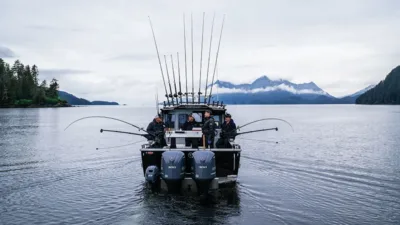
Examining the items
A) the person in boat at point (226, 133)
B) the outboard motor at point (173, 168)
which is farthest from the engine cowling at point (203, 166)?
the person in boat at point (226, 133)

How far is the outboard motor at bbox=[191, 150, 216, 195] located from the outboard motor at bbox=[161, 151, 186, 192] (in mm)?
563

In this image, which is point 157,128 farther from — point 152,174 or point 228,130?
point 228,130

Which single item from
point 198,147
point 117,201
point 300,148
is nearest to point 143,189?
point 117,201

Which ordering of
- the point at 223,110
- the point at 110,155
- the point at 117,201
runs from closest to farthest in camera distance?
the point at 117,201
the point at 223,110
the point at 110,155

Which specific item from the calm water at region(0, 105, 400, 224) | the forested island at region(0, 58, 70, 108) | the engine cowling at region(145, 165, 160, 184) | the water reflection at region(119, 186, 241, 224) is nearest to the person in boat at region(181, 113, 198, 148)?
the engine cowling at region(145, 165, 160, 184)

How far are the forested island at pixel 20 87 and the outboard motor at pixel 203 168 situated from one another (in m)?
155

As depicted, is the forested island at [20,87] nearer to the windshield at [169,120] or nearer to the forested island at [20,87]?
the forested island at [20,87]

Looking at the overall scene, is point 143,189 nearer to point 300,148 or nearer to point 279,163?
point 279,163

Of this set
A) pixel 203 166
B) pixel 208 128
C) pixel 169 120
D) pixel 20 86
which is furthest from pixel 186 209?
pixel 20 86

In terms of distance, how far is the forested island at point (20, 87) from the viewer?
15062 cm

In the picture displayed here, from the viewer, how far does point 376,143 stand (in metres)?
36.9

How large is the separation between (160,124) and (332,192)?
8635 millimetres

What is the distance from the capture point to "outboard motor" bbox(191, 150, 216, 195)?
14227 mm

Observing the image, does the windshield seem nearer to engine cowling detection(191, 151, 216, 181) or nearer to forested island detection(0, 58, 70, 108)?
engine cowling detection(191, 151, 216, 181)
